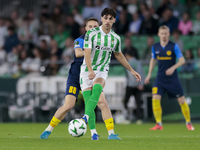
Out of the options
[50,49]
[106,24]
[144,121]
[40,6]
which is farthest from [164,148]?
[40,6]

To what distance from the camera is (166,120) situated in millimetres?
12445

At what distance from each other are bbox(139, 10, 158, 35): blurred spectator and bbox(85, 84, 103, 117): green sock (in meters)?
10.0

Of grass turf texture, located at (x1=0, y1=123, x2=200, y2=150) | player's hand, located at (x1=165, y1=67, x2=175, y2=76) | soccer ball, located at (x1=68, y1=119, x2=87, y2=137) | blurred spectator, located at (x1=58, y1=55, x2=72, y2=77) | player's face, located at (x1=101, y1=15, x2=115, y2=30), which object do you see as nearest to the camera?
grass turf texture, located at (x1=0, y1=123, x2=200, y2=150)

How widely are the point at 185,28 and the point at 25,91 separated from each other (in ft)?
21.1

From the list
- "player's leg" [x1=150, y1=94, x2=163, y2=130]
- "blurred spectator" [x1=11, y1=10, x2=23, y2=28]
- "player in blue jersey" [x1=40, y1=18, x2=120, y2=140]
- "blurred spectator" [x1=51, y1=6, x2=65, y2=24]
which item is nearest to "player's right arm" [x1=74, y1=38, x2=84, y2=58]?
"player in blue jersey" [x1=40, y1=18, x2=120, y2=140]

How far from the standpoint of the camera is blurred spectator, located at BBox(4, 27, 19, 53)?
1587 cm

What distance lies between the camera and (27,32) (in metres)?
16.5

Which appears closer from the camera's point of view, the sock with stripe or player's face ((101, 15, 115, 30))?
player's face ((101, 15, 115, 30))

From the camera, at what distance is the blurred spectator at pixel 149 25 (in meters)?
15.2

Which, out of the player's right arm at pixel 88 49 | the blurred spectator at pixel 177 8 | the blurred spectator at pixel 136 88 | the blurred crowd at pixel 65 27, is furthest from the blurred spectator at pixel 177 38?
the player's right arm at pixel 88 49

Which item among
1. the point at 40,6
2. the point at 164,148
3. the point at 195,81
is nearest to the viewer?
the point at 164,148

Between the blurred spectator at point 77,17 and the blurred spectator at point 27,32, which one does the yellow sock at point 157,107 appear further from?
the blurred spectator at point 27,32

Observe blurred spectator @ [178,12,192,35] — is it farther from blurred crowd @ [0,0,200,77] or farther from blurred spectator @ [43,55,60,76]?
blurred spectator @ [43,55,60,76]

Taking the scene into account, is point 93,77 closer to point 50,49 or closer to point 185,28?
point 50,49
